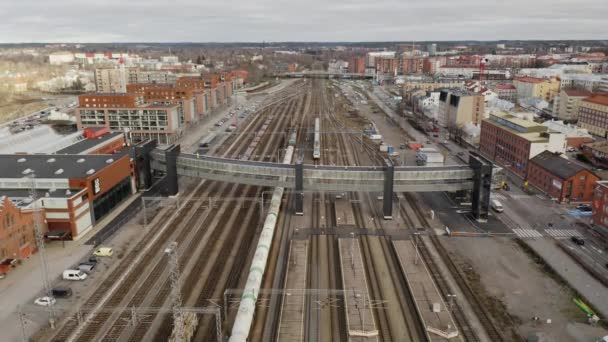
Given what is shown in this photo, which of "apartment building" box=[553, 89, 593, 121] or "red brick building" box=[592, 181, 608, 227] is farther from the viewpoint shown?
"apartment building" box=[553, 89, 593, 121]

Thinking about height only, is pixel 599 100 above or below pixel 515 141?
above

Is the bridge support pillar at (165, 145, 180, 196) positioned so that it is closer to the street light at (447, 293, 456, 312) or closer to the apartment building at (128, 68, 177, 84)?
the street light at (447, 293, 456, 312)

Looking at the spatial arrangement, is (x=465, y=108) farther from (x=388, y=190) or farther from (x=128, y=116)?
(x=128, y=116)

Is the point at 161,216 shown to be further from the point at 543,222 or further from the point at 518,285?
the point at 543,222

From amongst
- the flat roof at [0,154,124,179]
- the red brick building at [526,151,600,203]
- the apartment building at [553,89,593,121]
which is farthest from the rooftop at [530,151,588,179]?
the apartment building at [553,89,593,121]

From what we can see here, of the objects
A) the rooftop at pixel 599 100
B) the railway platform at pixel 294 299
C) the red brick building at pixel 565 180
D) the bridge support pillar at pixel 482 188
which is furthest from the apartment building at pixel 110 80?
the red brick building at pixel 565 180

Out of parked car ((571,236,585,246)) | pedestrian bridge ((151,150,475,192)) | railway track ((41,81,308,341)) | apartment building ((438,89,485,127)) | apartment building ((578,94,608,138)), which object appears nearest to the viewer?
railway track ((41,81,308,341))

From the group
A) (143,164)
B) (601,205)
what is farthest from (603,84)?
(143,164)
